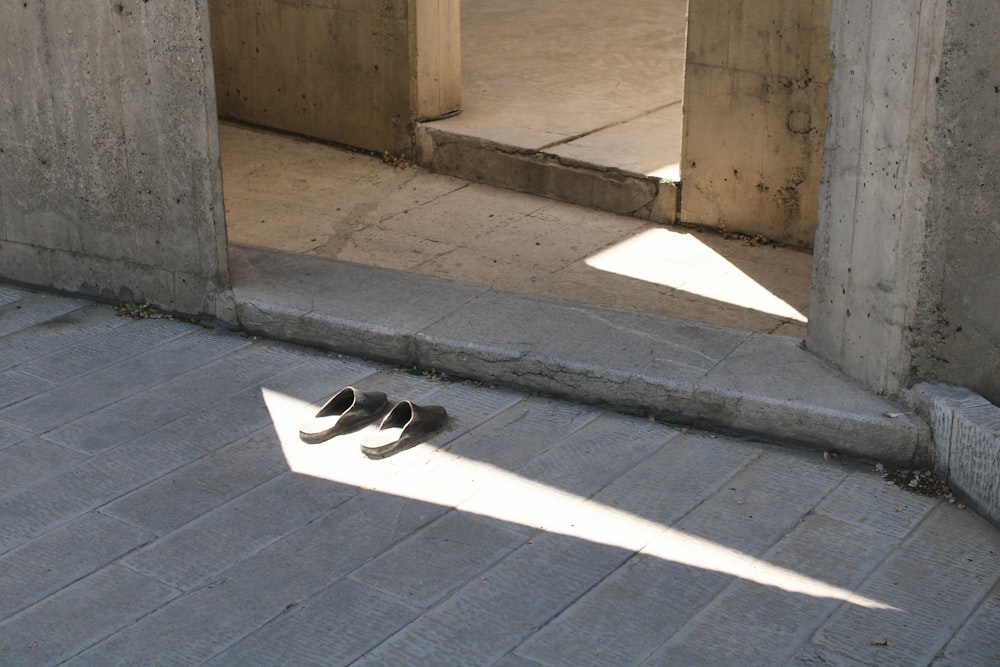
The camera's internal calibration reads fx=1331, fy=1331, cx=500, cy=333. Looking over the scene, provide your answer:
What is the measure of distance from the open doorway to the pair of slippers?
1570 millimetres

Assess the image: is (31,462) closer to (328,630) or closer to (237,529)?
(237,529)

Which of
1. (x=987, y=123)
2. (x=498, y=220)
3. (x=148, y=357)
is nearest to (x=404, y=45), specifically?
(x=498, y=220)

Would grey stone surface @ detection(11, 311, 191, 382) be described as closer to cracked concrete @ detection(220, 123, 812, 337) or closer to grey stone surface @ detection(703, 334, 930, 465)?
cracked concrete @ detection(220, 123, 812, 337)

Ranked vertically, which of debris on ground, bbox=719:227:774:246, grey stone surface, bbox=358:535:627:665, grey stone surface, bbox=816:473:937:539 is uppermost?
debris on ground, bbox=719:227:774:246

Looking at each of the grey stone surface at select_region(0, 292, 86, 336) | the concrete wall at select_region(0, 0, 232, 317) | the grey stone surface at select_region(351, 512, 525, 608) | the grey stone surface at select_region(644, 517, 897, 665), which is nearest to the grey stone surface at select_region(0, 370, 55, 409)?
the grey stone surface at select_region(0, 292, 86, 336)

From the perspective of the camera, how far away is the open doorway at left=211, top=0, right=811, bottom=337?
6.76 meters

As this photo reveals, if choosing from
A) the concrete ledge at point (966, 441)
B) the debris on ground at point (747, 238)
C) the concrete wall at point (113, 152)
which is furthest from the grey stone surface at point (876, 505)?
the concrete wall at point (113, 152)

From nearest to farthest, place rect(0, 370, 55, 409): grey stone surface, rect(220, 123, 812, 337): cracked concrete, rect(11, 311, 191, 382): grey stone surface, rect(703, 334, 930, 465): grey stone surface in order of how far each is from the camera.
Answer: rect(703, 334, 930, 465): grey stone surface < rect(0, 370, 55, 409): grey stone surface < rect(11, 311, 191, 382): grey stone surface < rect(220, 123, 812, 337): cracked concrete

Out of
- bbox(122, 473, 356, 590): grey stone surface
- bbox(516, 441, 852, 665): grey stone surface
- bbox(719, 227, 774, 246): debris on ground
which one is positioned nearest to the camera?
bbox(516, 441, 852, 665): grey stone surface

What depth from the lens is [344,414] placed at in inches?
206

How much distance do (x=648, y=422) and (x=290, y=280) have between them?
199 cm

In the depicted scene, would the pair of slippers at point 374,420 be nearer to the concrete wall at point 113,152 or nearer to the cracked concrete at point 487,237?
the concrete wall at point 113,152

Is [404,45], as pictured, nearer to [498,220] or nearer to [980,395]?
[498,220]

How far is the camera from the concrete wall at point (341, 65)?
28.0ft
